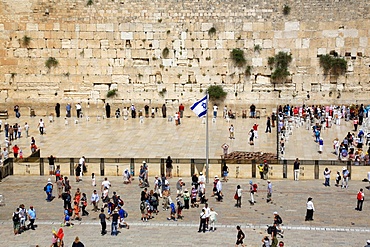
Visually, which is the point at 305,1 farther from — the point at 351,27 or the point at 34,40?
the point at 34,40

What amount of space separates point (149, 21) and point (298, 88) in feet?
30.0

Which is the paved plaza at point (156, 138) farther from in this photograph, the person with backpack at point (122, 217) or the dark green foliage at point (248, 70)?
the person with backpack at point (122, 217)

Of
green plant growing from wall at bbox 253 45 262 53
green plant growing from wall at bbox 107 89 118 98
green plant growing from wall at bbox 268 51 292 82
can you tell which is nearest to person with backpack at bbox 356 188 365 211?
green plant growing from wall at bbox 268 51 292 82

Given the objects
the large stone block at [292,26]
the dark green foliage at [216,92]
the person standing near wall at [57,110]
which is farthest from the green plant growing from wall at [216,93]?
the person standing near wall at [57,110]

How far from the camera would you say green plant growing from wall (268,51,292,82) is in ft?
124

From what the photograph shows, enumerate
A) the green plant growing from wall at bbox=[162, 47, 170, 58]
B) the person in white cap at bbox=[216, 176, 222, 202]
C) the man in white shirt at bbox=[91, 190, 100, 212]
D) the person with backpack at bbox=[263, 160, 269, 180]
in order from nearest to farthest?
the man in white shirt at bbox=[91, 190, 100, 212]
the person in white cap at bbox=[216, 176, 222, 202]
the person with backpack at bbox=[263, 160, 269, 180]
the green plant growing from wall at bbox=[162, 47, 170, 58]

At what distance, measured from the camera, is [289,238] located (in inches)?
765

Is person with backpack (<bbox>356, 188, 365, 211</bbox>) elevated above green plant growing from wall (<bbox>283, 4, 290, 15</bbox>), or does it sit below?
below

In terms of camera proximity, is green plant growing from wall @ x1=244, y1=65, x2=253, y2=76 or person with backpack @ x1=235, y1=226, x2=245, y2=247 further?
green plant growing from wall @ x1=244, y1=65, x2=253, y2=76

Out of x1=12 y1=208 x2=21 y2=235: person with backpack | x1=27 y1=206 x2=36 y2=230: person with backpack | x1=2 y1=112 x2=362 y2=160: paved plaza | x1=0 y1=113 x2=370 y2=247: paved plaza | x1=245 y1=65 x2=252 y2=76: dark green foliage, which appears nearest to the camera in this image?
x1=0 y1=113 x2=370 y2=247: paved plaza

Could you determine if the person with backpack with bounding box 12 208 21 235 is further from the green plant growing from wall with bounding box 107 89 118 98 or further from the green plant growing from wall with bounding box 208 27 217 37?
the green plant growing from wall with bounding box 208 27 217 37

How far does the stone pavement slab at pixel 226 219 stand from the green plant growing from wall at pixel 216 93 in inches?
494

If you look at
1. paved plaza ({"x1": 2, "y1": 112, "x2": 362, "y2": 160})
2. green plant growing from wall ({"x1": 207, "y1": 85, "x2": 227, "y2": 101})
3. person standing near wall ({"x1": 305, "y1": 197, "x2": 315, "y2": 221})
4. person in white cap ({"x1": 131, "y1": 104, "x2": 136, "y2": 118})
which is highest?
green plant growing from wall ({"x1": 207, "y1": 85, "x2": 227, "y2": 101})

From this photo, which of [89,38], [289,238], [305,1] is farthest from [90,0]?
[289,238]
